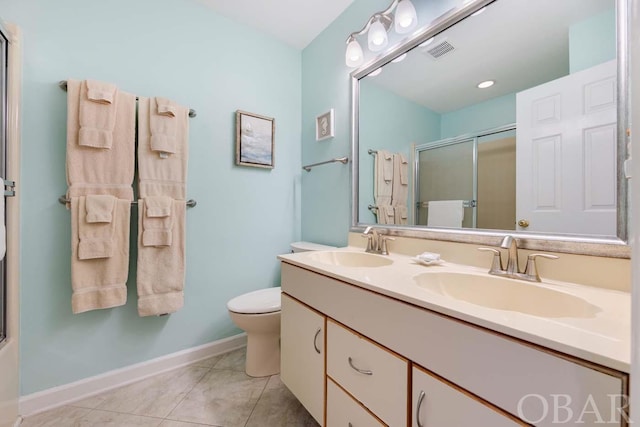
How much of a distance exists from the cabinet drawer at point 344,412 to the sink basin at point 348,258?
0.56 m

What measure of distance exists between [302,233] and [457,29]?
1559 mm

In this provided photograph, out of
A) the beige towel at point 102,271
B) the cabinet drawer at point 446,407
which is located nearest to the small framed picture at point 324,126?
the beige towel at point 102,271

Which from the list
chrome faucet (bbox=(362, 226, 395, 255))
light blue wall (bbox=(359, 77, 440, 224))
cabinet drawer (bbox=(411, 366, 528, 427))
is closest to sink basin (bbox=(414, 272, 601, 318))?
cabinet drawer (bbox=(411, 366, 528, 427))

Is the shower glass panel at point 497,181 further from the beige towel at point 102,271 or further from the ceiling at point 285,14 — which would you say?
the beige towel at point 102,271

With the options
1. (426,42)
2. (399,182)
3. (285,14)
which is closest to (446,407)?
(399,182)

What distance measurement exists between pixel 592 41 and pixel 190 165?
6.14 ft

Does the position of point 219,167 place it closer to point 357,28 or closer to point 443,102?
point 357,28

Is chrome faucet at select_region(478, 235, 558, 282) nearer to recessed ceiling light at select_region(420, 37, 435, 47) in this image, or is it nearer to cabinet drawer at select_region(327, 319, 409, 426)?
cabinet drawer at select_region(327, 319, 409, 426)

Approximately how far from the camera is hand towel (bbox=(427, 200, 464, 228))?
1.15 m

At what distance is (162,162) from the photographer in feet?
4.80

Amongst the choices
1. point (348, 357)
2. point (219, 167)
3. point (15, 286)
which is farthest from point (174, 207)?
point (348, 357)

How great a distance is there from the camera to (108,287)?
1311mm

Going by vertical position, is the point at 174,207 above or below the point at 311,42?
below

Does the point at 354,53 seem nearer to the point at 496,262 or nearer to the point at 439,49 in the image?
the point at 439,49
